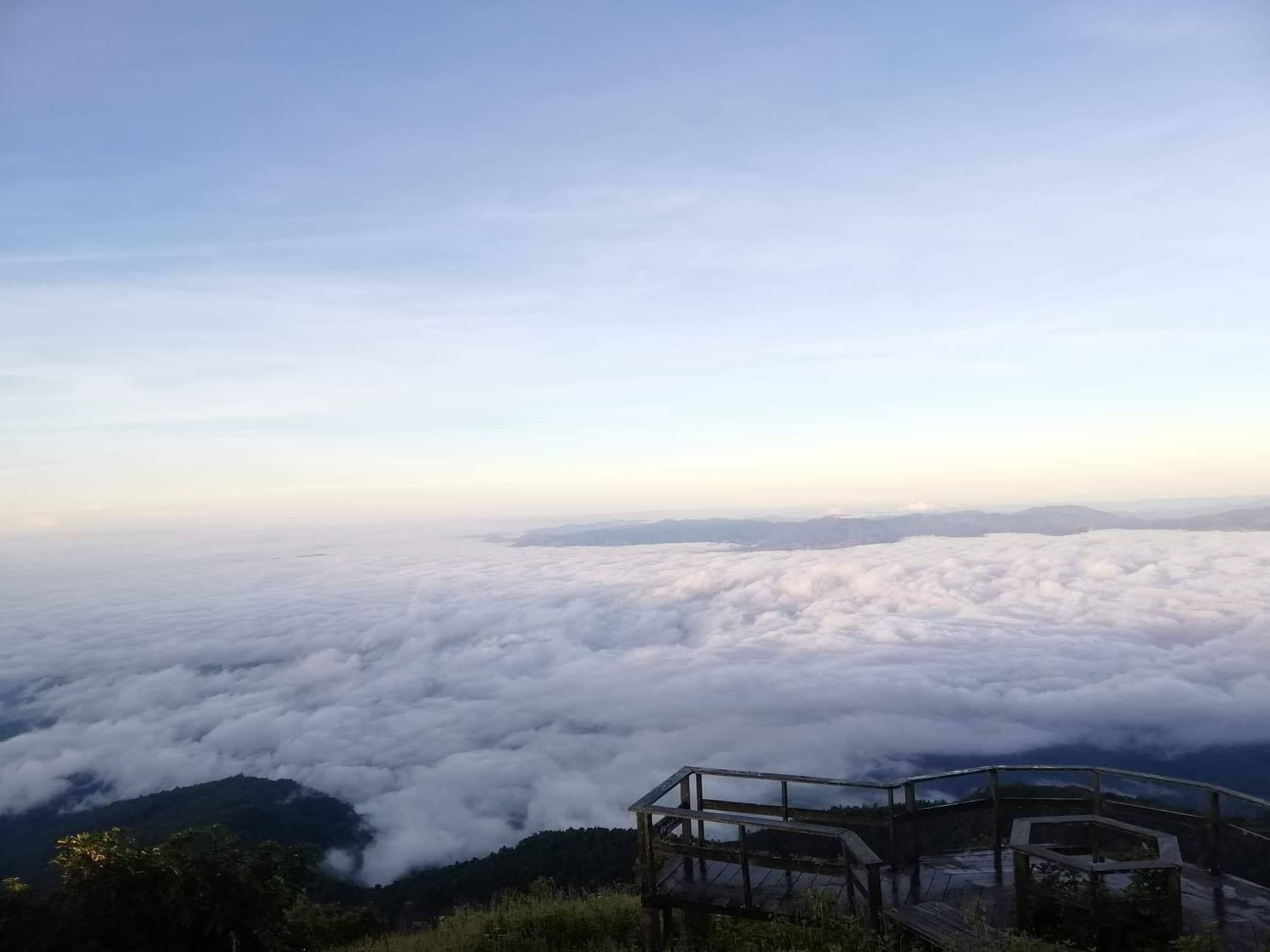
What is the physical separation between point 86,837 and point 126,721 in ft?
614

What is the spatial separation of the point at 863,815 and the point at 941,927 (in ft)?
6.08

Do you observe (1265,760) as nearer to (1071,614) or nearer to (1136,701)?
(1136,701)

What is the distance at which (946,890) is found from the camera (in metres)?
8.30

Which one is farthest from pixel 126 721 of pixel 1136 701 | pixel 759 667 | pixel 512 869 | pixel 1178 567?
pixel 1178 567

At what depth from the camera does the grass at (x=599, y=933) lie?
23.2 ft

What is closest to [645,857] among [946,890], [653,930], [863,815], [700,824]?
[653,930]

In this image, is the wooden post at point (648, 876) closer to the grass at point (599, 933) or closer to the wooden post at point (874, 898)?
the grass at point (599, 933)

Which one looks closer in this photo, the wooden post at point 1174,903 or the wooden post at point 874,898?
the wooden post at point 1174,903

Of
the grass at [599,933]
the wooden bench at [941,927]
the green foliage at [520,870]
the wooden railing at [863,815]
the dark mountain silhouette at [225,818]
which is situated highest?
the wooden railing at [863,815]

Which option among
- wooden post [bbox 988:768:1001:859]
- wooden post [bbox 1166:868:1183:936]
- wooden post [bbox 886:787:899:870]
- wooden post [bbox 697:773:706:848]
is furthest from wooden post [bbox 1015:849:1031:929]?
wooden post [bbox 697:773:706:848]

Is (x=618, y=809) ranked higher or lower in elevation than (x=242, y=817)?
lower

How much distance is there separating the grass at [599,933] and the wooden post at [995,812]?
2.45 metres

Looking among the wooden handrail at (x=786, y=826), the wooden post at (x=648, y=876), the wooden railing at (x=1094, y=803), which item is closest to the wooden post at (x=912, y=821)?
the wooden railing at (x=1094, y=803)

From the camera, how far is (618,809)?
354 feet
